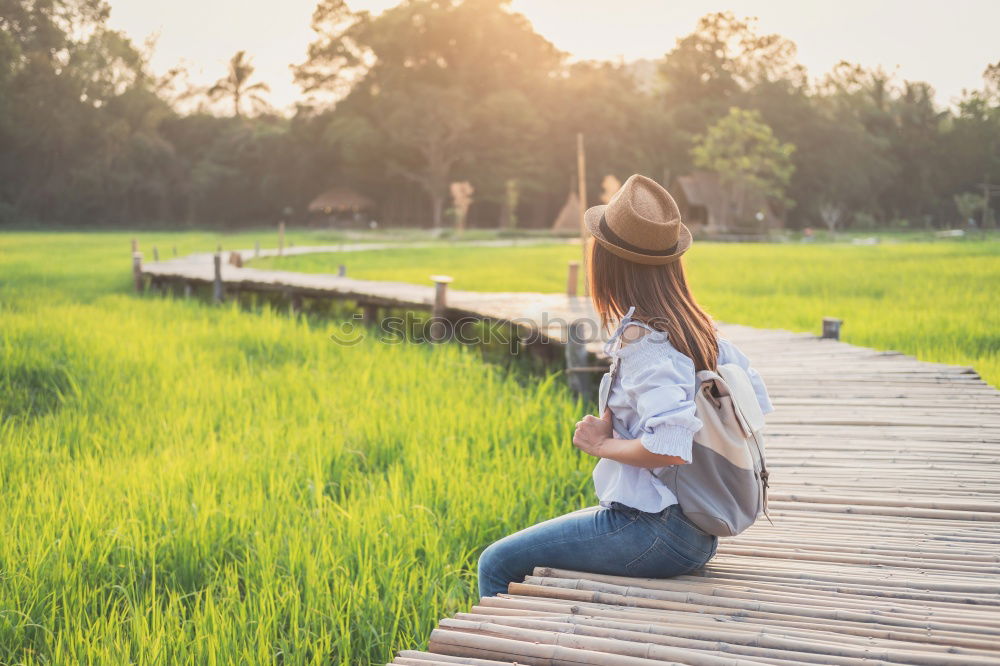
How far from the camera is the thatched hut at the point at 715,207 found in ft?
127

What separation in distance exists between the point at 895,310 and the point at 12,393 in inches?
339

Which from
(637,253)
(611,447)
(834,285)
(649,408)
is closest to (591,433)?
(611,447)

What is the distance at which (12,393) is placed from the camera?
6266 mm

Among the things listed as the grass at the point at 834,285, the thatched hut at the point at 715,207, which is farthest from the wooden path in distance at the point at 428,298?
the thatched hut at the point at 715,207

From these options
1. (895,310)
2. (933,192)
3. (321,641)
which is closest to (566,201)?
A: (933,192)

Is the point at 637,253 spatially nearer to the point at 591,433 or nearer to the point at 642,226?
the point at 642,226

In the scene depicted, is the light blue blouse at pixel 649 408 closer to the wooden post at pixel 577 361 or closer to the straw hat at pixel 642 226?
the straw hat at pixel 642 226

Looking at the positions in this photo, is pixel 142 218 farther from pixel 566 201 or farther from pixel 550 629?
pixel 550 629

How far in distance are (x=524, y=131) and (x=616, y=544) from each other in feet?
122

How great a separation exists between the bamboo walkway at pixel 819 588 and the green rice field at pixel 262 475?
935 millimetres

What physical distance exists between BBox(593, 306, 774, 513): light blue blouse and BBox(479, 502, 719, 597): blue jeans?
0.19 ft

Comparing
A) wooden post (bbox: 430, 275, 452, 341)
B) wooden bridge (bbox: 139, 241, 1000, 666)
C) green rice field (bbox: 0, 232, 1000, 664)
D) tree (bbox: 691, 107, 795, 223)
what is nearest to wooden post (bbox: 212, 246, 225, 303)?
green rice field (bbox: 0, 232, 1000, 664)

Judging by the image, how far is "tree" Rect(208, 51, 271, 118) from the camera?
43406 mm

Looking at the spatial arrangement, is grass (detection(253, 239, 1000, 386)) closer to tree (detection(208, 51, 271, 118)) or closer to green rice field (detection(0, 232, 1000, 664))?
green rice field (detection(0, 232, 1000, 664))
